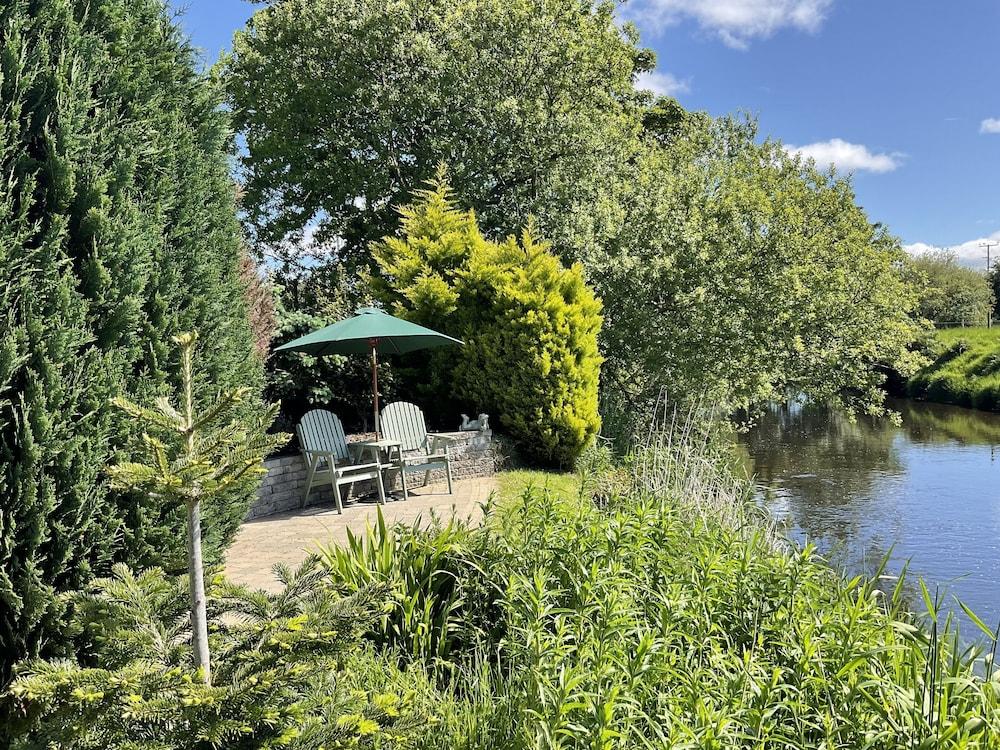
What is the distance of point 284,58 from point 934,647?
55.1 feet

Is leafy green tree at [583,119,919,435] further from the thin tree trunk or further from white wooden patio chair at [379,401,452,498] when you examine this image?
the thin tree trunk

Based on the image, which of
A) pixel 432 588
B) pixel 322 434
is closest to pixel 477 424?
pixel 322 434

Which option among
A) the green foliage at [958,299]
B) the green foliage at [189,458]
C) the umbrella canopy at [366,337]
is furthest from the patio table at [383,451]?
the green foliage at [958,299]

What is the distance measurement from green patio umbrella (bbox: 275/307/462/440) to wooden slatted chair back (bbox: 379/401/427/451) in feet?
0.64

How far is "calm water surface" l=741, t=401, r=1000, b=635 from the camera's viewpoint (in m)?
8.83

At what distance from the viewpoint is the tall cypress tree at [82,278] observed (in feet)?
8.50

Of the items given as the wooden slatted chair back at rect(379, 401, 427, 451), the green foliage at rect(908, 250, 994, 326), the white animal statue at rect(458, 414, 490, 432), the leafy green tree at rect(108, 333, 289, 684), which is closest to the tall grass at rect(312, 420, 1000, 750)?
the leafy green tree at rect(108, 333, 289, 684)

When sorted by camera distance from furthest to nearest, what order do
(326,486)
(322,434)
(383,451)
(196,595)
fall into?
(383,451), (326,486), (322,434), (196,595)

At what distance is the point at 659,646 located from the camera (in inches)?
117

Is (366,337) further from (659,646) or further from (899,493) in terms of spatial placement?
(899,493)

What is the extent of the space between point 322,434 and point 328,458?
53cm

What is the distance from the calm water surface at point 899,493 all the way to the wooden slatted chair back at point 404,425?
15.7 feet

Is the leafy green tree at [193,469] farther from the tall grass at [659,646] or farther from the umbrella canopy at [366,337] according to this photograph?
the umbrella canopy at [366,337]

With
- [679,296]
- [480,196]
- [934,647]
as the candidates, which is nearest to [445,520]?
[934,647]
